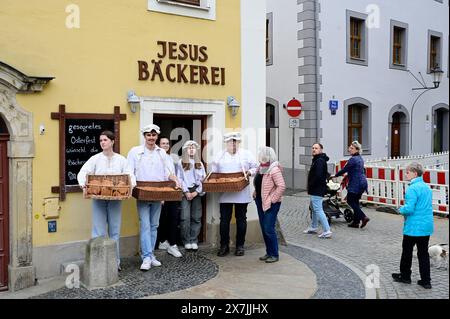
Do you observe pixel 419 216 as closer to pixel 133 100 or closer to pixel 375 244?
pixel 375 244

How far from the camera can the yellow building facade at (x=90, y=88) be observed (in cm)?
668

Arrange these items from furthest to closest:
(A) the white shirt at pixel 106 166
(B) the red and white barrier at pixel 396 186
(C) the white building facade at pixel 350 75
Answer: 1. (C) the white building facade at pixel 350 75
2. (B) the red and white barrier at pixel 396 186
3. (A) the white shirt at pixel 106 166

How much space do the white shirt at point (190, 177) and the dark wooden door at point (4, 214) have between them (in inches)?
99.1

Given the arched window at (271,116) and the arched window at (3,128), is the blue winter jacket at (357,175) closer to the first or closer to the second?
the arched window at (3,128)

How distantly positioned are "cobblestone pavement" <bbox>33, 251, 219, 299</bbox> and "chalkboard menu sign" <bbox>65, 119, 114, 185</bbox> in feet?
5.11

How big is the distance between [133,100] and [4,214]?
7.93 feet

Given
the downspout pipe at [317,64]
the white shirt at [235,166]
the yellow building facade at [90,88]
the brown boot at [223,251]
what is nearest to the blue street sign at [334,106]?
the downspout pipe at [317,64]

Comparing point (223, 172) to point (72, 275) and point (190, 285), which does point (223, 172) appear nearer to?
point (190, 285)

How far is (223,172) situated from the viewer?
7891 mm

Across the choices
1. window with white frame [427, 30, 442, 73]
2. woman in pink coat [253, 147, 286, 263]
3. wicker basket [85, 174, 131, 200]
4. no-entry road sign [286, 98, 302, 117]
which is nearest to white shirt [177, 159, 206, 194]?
woman in pink coat [253, 147, 286, 263]

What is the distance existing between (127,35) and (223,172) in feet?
8.44

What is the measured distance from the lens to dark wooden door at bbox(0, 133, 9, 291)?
262 inches

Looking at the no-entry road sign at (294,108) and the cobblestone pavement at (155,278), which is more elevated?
the no-entry road sign at (294,108)

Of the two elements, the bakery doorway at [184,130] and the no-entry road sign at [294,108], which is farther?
the no-entry road sign at [294,108]
